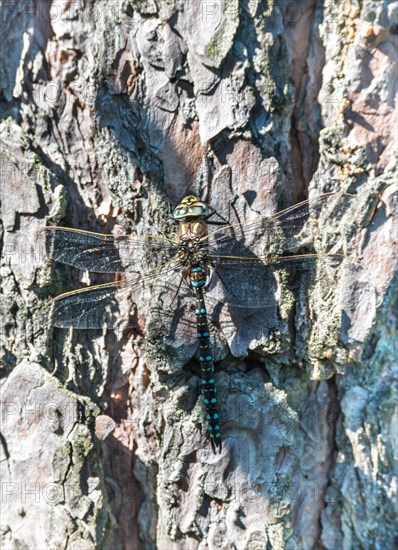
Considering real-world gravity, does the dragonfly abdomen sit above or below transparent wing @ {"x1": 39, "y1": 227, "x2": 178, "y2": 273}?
below

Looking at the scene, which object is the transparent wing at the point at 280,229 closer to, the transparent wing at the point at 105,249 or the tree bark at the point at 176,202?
the tree bark at the point at 176,202

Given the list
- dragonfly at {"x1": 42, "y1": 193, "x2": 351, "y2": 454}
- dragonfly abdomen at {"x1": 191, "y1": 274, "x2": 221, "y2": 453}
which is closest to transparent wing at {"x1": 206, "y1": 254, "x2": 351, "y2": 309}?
dragonfly at {"x1": 42, "y1": 193, "x2": 351, "y2": 454}

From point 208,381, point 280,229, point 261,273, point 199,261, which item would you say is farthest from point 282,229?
point 208,381

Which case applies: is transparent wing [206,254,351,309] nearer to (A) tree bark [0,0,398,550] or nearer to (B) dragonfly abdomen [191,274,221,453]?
(A) tree bark [0,0,398,550]

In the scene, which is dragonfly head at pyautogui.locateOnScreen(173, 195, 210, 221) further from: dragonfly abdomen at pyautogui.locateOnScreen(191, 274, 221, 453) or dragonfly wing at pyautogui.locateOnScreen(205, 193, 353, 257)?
dragonfly abdomen at pyautogui.locateOnScreen(191, 274, 221, 453)

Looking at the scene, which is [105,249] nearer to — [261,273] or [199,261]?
[199,261]

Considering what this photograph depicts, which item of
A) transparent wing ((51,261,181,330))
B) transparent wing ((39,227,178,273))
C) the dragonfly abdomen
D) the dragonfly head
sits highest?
the dragonfly head

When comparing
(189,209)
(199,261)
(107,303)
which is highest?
(189,209)

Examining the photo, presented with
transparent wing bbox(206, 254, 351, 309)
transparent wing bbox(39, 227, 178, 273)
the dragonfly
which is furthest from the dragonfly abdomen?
transparent wing bbox(39, 227, 178, 273)
